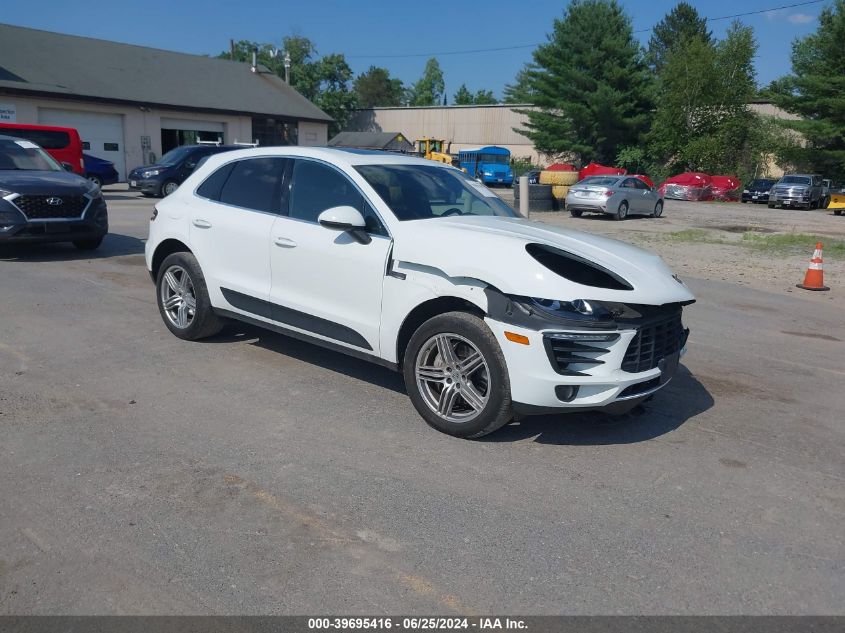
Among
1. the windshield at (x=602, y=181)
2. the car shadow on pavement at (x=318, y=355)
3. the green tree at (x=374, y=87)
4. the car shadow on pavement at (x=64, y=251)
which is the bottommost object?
the car shadow on pavement at (x=318, y=355)

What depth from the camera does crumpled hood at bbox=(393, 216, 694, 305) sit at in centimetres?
454

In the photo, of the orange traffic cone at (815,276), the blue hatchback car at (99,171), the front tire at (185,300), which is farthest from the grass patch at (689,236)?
the blue hatchback car at (99,171)

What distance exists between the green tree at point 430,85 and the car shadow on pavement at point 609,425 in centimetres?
14677

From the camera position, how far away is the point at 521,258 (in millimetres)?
4656

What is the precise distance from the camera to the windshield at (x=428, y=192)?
552 cm

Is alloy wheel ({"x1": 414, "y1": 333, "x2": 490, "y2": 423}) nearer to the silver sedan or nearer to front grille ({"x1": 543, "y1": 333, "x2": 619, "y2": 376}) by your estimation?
front grille ({"x1": 543, "y1": 333, "x2": 619, "y2": 376})

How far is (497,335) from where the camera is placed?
180 inches

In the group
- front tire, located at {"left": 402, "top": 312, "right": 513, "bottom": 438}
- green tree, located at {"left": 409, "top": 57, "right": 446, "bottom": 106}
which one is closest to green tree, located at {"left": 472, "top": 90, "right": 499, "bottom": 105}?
green tree, located at {"left": 409, "top": 57, "right": 446, "bottom": 106}

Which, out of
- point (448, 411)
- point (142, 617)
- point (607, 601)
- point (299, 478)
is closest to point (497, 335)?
point (448, 411)

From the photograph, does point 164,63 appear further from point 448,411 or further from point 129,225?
point 448,411

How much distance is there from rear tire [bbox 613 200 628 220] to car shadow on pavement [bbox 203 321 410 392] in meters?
20.3

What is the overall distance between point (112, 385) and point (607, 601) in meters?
4.02

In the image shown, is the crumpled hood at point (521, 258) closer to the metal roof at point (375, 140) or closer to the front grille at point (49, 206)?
the front grille at point (49, 206)

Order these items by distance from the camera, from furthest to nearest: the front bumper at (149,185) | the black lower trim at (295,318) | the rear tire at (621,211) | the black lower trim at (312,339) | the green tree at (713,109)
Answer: the green tree at (713,109) < the rear tire at (621,211) < the front bumper at (149,185) < the black lower trim at (295,318) < the black lower trim at (312,339)
